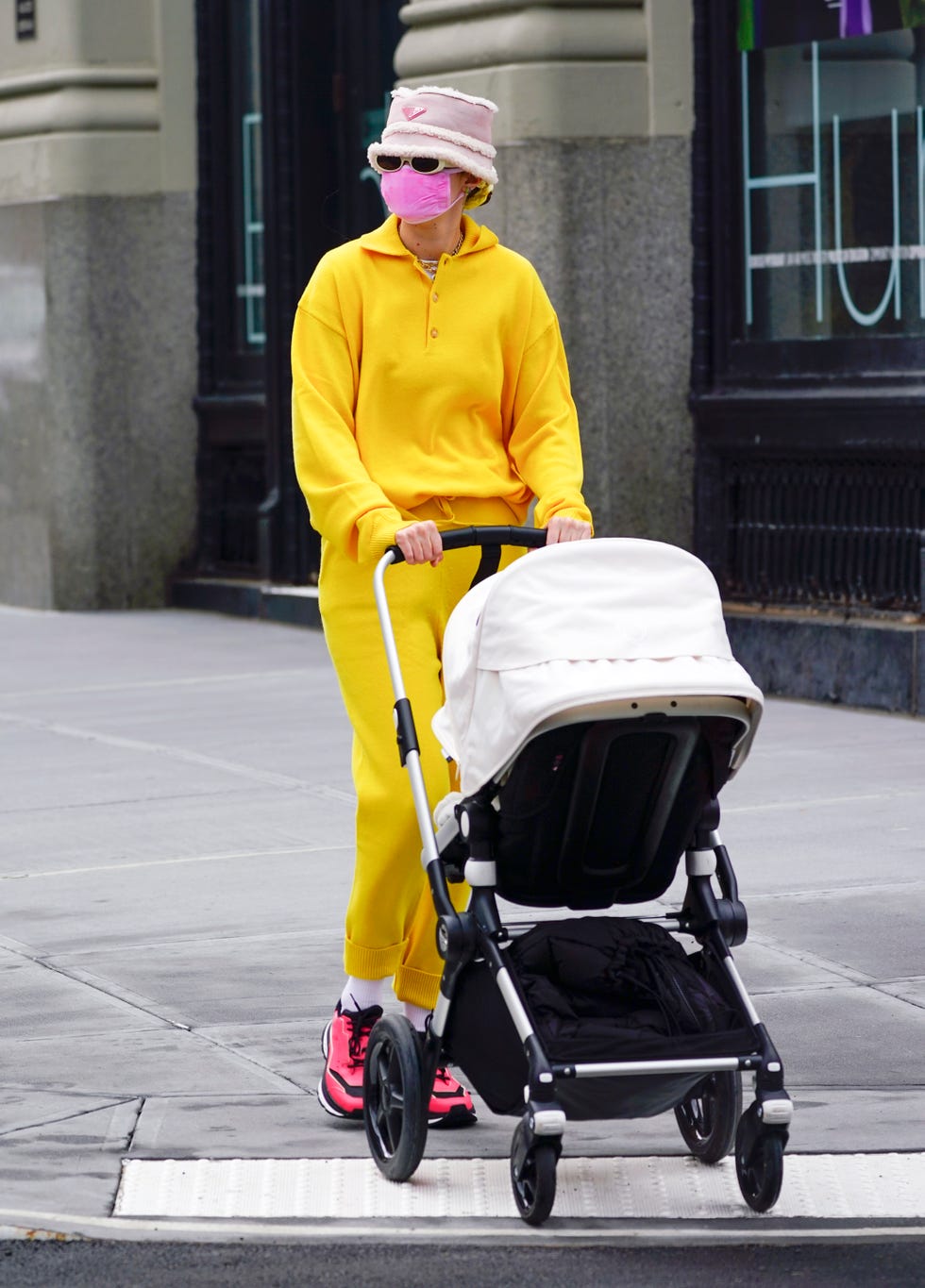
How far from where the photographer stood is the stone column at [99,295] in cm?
1455

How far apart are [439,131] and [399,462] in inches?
26.0

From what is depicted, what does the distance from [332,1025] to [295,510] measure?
9.16 metres

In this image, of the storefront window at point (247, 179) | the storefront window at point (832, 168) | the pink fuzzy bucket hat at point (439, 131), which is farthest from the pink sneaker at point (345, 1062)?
the storefront window at point (247, 179)

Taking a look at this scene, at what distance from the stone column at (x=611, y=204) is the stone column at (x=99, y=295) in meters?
3.52

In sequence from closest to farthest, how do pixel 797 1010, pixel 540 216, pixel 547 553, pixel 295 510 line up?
pixel 547 553
pixel 797 1010
pixel 540 216
pixel 295 510

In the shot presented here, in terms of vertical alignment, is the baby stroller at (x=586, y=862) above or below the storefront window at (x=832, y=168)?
below

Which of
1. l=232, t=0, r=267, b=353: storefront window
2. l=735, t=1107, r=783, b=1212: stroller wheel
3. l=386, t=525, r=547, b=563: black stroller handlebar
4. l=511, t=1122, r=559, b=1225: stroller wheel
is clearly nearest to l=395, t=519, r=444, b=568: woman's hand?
l=386, t=525, r=547, b=563: black stroller handlebar

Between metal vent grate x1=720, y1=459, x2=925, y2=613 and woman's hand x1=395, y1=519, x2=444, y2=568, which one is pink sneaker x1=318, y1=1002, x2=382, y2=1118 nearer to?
woman's hand x1=395, y1=519, x2=444, y2=568

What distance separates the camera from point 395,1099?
4.62 metres

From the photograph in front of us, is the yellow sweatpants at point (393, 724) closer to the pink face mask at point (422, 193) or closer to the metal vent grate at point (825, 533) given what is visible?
the pink face mask at point (422, 193)

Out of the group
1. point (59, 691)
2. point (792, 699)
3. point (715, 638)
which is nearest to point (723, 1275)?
point (715, 638)

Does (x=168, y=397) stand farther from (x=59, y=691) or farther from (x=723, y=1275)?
(x=723, y=1275)

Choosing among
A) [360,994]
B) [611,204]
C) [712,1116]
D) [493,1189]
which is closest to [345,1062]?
[360,994]

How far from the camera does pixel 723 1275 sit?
13.6 feet
